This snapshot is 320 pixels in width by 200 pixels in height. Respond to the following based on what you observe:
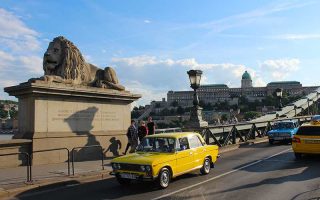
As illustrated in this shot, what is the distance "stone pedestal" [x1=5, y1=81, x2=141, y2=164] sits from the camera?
15.3 m

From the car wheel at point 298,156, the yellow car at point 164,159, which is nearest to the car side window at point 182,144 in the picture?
the yellow car at point 164,159

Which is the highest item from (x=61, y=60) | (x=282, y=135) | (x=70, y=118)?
(x=61, y=60)

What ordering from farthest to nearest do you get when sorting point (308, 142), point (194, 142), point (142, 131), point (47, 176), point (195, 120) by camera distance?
point (195, 120) → point (142, 131) → point (308, 142) → point (194, 142) → point (47, 176)

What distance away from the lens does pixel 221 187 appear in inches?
443

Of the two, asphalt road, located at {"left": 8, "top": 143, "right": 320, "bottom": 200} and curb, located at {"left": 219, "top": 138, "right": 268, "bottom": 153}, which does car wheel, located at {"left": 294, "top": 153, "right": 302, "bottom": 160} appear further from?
curb, located at {"left": 219, "top": 138, "right": 268, "bottom": 153}

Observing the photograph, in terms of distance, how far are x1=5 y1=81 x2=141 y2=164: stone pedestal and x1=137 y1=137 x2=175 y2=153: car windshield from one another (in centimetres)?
427

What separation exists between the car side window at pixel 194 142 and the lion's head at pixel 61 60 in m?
6.11

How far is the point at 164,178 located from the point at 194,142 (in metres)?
2.35

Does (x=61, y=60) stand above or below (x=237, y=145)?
above

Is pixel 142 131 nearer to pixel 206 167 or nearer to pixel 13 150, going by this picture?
pixel 206 167

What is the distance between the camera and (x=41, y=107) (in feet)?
50.7

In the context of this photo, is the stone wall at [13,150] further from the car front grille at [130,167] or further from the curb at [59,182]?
the car front grille at [130,167]

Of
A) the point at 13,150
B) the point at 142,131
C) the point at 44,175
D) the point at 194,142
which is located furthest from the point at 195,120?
the point at 44,175

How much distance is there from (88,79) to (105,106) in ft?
4.41
